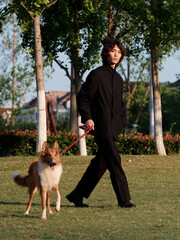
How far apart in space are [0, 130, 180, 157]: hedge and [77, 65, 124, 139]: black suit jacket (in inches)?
529

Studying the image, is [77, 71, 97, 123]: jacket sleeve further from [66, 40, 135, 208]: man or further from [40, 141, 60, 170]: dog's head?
[40, 141, 60, 170]: dog's head

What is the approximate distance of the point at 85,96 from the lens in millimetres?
7680

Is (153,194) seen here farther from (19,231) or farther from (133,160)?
(133,160)

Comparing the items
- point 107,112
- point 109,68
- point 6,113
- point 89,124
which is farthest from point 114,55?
point 6,113

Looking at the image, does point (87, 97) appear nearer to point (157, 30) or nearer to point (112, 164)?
point (112, 164)

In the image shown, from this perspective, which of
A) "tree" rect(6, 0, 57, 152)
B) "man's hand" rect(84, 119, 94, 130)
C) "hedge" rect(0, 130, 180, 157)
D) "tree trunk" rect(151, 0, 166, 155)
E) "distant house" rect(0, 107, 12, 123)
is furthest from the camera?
"distant house" rect(0, 107, 12, 123)

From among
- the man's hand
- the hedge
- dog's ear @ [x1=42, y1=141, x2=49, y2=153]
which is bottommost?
the hedge

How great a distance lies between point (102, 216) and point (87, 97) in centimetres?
176

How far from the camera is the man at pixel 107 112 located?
766 cm

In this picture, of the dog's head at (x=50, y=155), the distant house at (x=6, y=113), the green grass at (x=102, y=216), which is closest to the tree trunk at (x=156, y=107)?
the green grass at (x=102, y=216)

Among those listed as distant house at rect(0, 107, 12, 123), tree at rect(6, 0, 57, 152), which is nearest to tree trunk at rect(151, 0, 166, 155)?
tree at rect(6, 0, 57, 152)

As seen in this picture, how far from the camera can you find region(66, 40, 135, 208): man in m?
7.66

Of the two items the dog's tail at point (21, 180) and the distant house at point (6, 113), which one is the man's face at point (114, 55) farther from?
the distant house at point (6, 113)

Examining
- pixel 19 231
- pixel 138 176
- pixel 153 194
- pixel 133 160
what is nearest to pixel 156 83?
pixel 133 160
